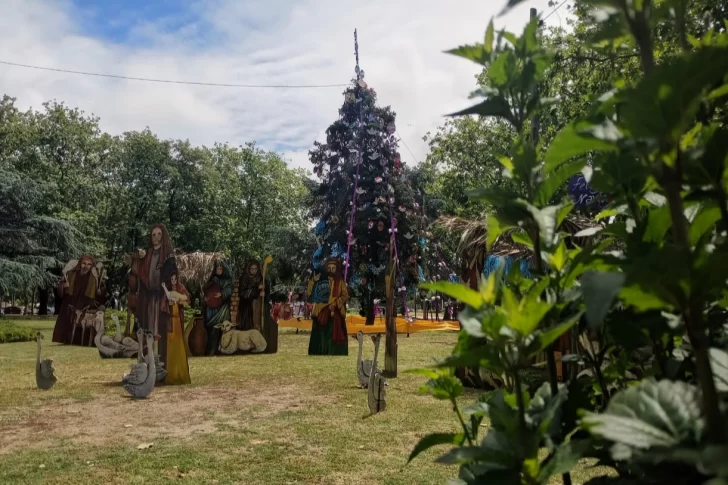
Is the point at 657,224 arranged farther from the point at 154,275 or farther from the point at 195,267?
the point at 195,267

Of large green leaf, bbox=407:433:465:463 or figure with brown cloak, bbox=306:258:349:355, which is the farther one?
figure with brown cloak, bbox=306:258:349:355

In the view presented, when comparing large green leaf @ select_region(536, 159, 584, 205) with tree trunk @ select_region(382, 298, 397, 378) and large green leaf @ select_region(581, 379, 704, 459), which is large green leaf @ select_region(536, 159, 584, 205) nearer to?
large green leaf @ select_region(581, 379, 704, 459)

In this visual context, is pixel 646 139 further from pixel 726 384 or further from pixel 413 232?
pixel 413 232

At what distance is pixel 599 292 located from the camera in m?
0.52

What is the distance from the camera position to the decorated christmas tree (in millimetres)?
17219

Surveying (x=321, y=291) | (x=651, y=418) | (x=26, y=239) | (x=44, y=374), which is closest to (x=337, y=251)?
(x=321, y=291)

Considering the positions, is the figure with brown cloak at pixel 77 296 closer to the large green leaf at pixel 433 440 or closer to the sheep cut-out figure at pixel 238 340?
the sheep cut-out figure at pixel 238 340

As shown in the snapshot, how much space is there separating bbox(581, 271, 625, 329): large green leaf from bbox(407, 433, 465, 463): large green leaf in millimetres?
438

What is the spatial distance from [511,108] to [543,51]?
98mm

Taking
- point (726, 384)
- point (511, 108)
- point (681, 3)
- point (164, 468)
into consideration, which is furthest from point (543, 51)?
point (164, 468)

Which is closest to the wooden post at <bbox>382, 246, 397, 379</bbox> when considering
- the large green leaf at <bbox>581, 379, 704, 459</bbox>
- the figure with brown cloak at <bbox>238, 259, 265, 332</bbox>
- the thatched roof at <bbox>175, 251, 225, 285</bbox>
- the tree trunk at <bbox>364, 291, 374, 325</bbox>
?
the figure with brown cloak at <bbox>238, 259, 265, 332</bbox>

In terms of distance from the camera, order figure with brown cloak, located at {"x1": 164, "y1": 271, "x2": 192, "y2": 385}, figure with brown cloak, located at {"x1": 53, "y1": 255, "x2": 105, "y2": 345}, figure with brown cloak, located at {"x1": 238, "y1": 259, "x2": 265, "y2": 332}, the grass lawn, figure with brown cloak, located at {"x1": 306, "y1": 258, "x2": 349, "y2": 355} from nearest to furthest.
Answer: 1. the grass lawn
2. figure with brown cloak, located at {"x1": 164, "y1": 271, "x2": 192, "y2": 385}
3. figure with brown cloak, located at {"x1": 306, "y1": 258, "x2": 349, "y2": 355}
4. figure with brown cloak, located at {"x1": 238, "y1": 259, "x2": 265, "y2": 332}
5. figure with brown cloak, located at {"x1": 53, "y1": 255, "x2": 105, "y2": 345}

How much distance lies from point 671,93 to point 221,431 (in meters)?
5.68

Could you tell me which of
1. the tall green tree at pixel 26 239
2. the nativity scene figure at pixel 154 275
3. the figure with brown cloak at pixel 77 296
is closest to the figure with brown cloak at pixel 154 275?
the nativity scene figure at pixel 154 275
